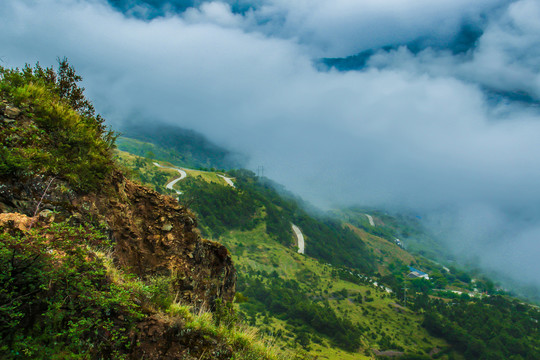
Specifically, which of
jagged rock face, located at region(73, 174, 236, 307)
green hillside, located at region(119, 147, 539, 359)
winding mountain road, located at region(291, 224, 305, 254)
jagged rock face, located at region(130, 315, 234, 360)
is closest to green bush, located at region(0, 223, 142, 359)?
jagged rock face, located at region(130, 315, 234, 360)

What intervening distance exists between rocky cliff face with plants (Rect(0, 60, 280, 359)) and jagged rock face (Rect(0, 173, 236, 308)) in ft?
0.13

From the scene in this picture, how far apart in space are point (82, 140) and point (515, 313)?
7978 inches

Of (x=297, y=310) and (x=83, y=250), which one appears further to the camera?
(x=297, y=310)

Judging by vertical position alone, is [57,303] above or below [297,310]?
above

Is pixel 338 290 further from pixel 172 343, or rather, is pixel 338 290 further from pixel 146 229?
pixel 172 343

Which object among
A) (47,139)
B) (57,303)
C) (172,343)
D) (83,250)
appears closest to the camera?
(57,303)

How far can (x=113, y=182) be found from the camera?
9.88 meters

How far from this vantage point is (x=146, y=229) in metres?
10.9

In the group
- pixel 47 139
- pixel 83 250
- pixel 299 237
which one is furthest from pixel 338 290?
pixel 83 250

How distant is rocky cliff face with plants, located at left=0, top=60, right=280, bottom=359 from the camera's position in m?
4.03

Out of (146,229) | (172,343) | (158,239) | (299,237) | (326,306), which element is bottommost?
(326,306)

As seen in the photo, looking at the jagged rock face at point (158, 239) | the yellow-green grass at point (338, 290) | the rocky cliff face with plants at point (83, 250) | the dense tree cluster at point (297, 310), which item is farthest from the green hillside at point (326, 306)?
the rocky cliff face with plants at point (83, 250)

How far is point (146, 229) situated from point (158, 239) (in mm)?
631

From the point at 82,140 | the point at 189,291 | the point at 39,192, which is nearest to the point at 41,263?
the point at 39,192
